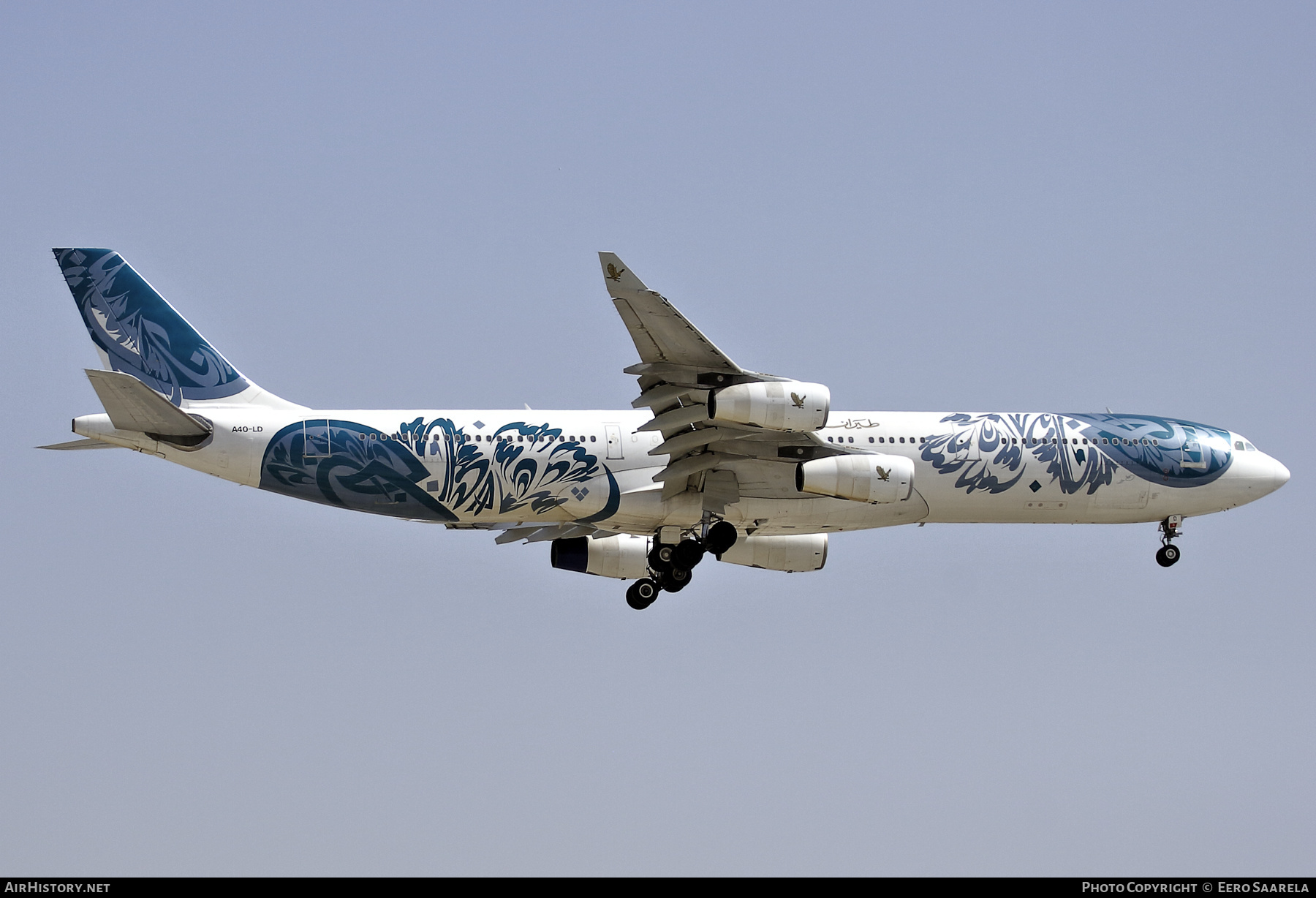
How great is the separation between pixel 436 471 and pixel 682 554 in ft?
21.5

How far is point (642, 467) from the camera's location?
35562mm

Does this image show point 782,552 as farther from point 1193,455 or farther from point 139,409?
point 139,409

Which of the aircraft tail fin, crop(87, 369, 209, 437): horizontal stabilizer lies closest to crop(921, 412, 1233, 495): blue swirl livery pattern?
the aircraft tail fin

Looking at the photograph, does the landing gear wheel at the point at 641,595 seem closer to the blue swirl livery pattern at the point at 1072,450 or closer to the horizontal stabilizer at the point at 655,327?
the blue swirl livery pattern at the point at 1072,450

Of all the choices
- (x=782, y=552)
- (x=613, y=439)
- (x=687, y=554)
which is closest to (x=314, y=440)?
(x=613, y=439)

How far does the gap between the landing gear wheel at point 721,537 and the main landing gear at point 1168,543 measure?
12482 mm

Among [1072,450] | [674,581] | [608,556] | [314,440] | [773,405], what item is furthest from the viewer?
[608,556]

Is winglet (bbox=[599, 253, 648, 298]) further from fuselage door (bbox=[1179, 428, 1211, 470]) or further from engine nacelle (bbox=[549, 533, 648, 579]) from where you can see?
fuselage door (bbox=[1179, 428, 1211, 470])

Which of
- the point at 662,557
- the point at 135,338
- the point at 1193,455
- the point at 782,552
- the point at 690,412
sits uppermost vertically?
the point at 135,338

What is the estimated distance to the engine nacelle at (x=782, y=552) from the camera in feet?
132

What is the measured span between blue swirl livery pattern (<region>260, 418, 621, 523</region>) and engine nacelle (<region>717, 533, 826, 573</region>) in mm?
6066

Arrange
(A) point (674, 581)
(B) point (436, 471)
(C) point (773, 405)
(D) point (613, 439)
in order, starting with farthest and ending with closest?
(A) point (674, 581) → (D) point (613, 439) → (B) point (436, 471) → (C) point (773, 405)

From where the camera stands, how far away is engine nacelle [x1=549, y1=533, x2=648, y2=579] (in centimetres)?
4016
